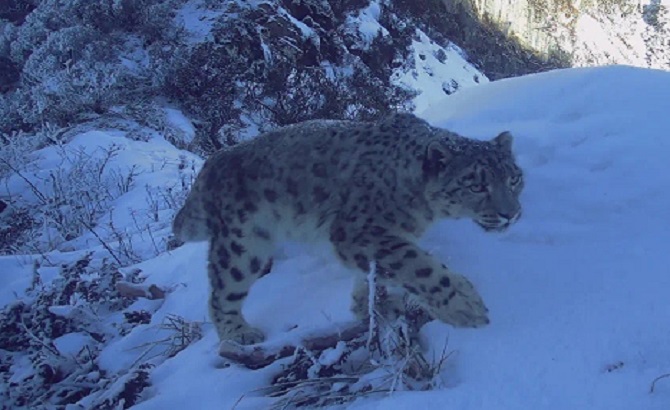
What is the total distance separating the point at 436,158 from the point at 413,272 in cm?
55

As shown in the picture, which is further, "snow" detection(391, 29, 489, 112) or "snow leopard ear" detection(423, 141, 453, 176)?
"snow" detection(391, 29, 489, 112)

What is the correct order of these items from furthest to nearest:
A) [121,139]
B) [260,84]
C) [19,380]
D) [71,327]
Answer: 1. [260,84]
2. [121,139]
3. [71,327]
4. [19,380]

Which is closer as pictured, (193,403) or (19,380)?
(193,403)

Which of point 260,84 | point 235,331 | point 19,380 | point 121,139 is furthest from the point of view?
point 260,84

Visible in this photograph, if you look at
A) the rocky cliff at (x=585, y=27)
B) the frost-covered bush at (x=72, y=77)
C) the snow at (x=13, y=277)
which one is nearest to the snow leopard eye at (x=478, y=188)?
the snow at (x=13, y=277)

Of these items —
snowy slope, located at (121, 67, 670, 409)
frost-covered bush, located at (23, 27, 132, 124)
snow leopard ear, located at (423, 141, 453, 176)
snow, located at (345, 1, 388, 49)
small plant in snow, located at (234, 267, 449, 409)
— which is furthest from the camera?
snow, located at (345, 1, 388, 49)

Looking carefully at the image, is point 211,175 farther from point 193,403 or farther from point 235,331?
point 193,403

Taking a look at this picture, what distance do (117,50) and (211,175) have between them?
12.5 meters

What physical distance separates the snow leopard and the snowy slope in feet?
0.52

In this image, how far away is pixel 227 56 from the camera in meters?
15.0

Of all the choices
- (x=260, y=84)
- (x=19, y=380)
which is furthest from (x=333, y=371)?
(x=260, y=84)

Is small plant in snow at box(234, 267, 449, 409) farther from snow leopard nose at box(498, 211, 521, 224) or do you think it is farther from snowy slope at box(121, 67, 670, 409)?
snow leopard nose at box(498, 211, 521, 224)

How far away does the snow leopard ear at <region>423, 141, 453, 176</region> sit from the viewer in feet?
10.3

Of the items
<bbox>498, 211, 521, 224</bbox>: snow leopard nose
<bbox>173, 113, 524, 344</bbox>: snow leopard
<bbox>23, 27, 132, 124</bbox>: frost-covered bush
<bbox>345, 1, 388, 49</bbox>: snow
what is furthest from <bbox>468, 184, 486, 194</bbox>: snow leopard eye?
<bbox>345, 1, 388, 49</bbox>: snow
